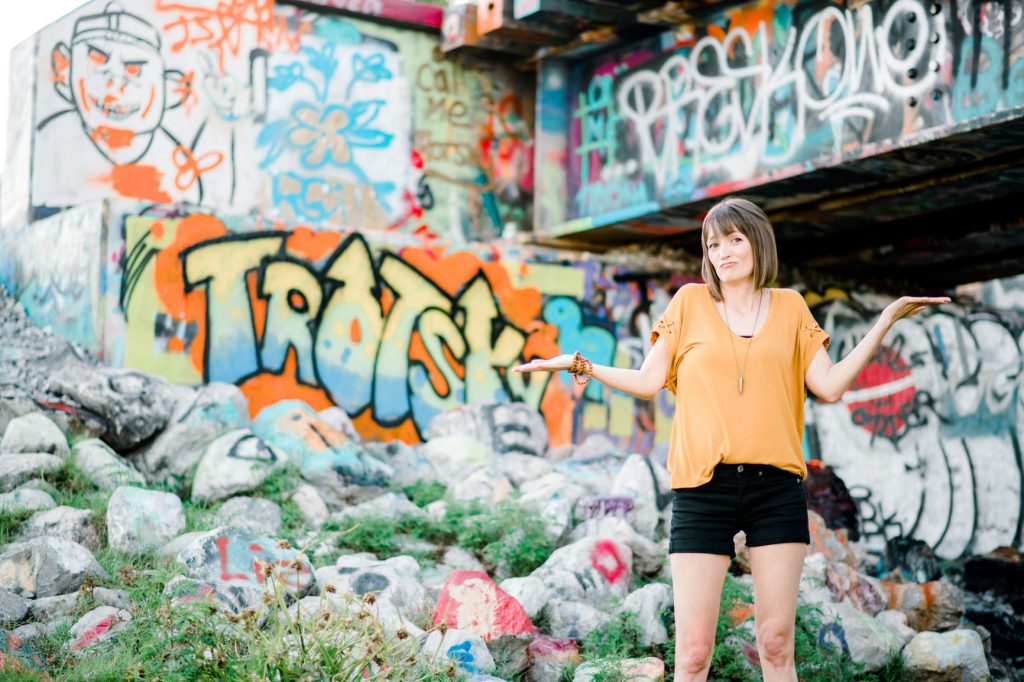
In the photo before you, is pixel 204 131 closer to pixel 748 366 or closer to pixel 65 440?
pixel 65 440

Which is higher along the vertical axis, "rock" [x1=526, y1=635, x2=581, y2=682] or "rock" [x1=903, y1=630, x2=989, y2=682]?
"rock" [x1=526, y1=635, x2=581, y2=682]

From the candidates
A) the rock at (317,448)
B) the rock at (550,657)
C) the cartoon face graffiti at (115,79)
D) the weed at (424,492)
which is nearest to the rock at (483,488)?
the weed at (424,492)

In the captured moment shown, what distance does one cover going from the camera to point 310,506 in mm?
8023

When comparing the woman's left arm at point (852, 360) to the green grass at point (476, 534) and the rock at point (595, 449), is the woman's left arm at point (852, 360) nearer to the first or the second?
the green grass at point (476, 534)

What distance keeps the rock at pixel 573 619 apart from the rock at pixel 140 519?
2.31m

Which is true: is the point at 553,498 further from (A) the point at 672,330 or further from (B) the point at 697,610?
(B) the point at 697,610

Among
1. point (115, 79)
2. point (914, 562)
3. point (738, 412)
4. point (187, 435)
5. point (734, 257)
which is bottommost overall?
point (914, 562)

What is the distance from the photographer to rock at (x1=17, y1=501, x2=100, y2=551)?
684cm

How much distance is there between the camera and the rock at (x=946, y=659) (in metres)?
6.91

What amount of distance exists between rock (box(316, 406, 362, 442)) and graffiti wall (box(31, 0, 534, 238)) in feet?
5.82

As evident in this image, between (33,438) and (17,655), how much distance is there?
3071mm

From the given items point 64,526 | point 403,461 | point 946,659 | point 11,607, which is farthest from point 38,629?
point 946,659

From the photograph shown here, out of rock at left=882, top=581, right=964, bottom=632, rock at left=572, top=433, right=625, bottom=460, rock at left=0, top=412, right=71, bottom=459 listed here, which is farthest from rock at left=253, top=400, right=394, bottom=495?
rock at left=882, top=581, right=964, bottom=632

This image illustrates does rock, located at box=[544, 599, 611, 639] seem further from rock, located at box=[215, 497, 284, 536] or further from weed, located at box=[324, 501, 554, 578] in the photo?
rock, located at box=[215, 497, 284, 536]
